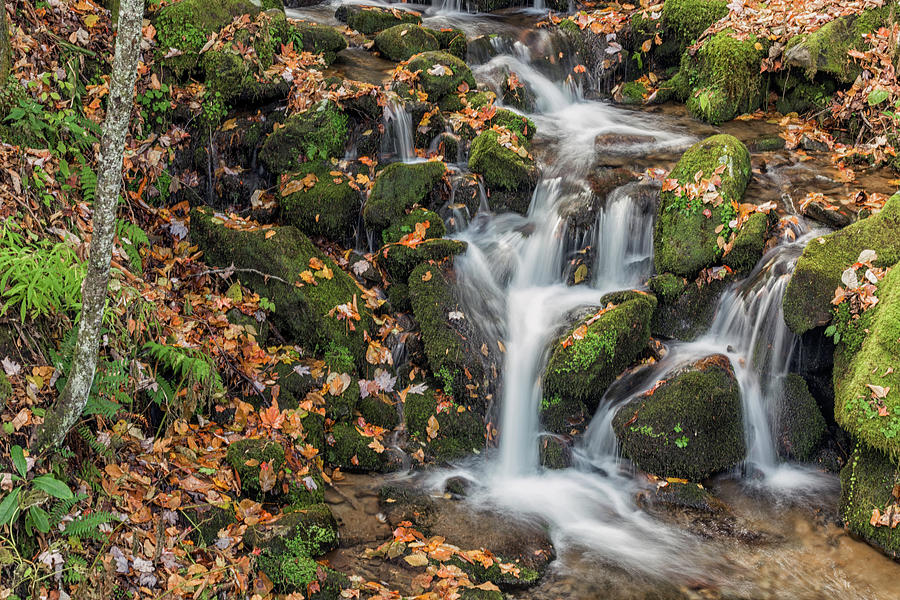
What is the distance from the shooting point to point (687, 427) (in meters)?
6.62

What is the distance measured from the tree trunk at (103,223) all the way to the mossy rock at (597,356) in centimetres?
415

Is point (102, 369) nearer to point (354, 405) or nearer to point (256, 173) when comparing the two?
point (354, 405)

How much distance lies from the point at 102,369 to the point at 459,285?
3625 mm

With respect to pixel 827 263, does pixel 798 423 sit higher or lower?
lower

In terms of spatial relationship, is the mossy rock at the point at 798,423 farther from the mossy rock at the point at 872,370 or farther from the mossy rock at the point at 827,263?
the mossy rock at the point at 827,263

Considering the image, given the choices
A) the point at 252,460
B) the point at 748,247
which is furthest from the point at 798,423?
the point at 252,460

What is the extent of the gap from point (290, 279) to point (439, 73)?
4136 millimetres

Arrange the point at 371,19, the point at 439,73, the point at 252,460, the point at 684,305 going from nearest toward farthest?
the point at 252,460
the point at 684,305
the point at 439,73
the point at 371,19

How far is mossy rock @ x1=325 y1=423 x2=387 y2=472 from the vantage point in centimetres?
659

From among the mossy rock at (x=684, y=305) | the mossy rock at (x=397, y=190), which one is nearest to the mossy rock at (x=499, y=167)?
the mossy rock at (x=397, y=190)

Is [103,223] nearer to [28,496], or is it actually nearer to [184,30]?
[28,496]

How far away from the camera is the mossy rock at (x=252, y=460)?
18.7 ft

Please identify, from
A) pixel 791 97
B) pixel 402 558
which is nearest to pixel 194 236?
pixel 402 558

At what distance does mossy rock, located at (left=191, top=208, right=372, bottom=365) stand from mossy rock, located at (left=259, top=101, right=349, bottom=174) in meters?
1.16
